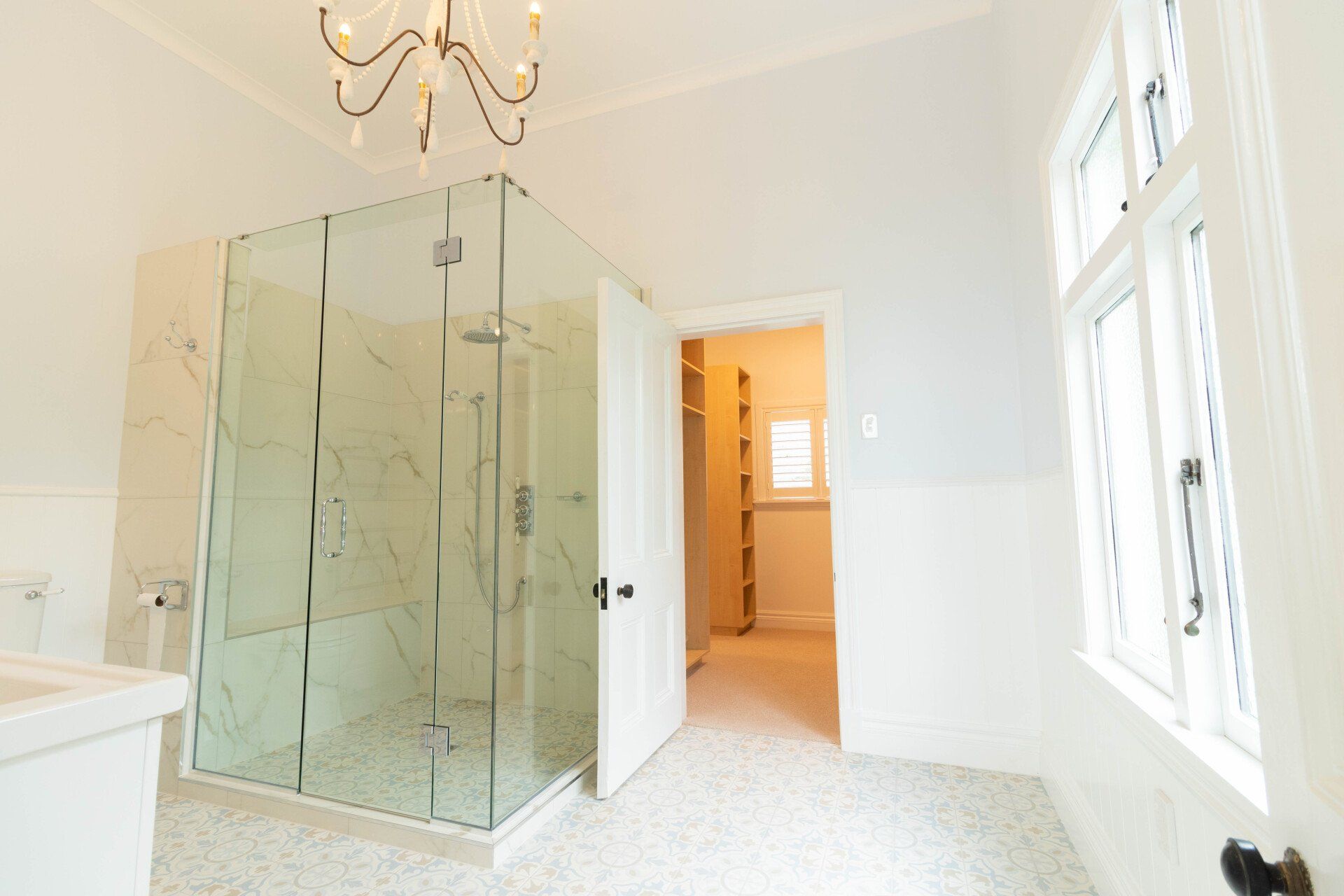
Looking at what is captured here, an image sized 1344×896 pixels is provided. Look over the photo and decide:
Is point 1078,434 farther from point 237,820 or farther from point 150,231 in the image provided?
point 150,231

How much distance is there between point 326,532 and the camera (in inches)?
103

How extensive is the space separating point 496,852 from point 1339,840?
2.01 metres

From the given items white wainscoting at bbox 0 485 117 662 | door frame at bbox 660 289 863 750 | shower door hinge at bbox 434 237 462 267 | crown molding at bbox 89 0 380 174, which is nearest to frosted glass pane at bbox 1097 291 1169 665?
door frame at bbox 660 289 863 750

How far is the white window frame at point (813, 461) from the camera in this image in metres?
5.80

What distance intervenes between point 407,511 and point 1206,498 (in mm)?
2461

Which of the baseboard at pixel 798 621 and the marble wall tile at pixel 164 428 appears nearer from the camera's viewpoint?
the marble wall tile at pixel 164 428

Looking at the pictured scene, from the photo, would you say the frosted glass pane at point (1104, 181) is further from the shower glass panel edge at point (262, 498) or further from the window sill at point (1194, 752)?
the shower glass panel edge at point (262, 498)

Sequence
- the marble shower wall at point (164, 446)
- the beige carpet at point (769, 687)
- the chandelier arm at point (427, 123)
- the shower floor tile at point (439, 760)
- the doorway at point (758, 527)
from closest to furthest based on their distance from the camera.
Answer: the chandelier arm at point (427, 123) < the shower floor tile at point (439, 760) < the marble shower wall at point (164, 446) < the beige carpet at point (769, 687) < the doorway at point (758, 527)

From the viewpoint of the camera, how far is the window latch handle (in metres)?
1.32

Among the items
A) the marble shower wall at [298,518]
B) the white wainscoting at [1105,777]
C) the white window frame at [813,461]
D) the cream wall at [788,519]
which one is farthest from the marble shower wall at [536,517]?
the white window frame at [813,461]

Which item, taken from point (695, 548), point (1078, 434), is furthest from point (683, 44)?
point (695, 548)

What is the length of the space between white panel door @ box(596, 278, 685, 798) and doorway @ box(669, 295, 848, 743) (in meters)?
0.47

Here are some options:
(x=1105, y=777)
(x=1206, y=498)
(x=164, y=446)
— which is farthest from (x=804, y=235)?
(x=164, y=446)

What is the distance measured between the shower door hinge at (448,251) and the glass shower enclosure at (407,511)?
2 centimetres
